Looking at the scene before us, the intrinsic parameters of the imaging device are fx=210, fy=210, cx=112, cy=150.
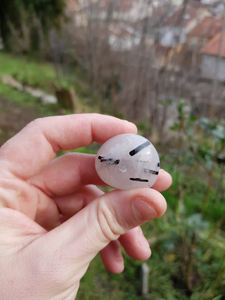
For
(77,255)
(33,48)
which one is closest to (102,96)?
(33,48)

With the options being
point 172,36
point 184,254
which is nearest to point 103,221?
point 184,254

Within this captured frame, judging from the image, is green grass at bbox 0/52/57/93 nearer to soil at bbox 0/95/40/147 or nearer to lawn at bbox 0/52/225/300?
soil at bbox 0/95/40/147

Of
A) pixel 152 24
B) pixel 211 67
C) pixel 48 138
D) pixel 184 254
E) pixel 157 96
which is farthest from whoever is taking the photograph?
pixel 157 96

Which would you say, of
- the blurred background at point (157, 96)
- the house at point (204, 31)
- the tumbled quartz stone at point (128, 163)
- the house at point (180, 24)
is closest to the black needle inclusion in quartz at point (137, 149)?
the tumbled quartz stone at point (128, 163)

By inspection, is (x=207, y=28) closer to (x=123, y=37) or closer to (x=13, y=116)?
(x=123, y=37)

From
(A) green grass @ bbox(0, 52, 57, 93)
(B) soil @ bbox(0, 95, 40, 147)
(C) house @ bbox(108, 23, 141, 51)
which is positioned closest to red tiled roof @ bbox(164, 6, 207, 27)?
(C) house @ bbox(108, 23, 141, 51)

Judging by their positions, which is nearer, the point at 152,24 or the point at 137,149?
the point at 137,149

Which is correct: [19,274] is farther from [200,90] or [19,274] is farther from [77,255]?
[200,90]
